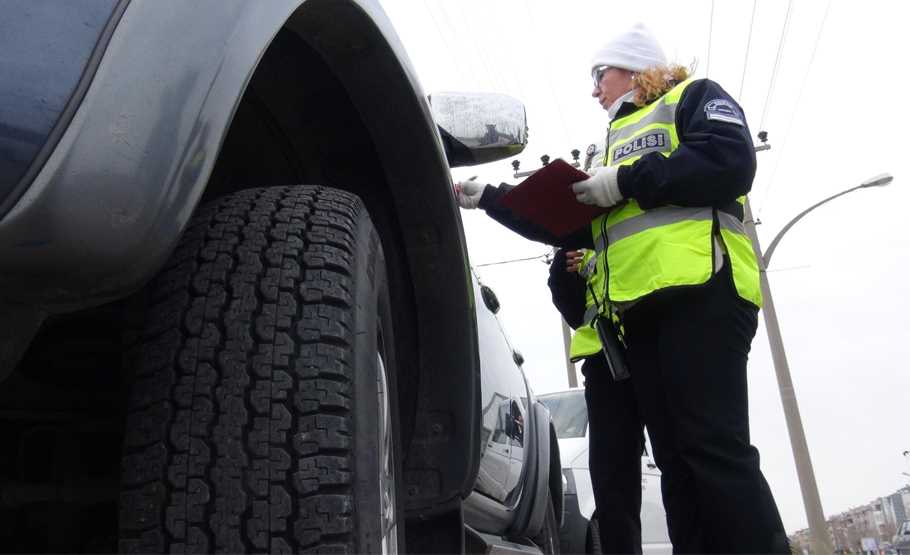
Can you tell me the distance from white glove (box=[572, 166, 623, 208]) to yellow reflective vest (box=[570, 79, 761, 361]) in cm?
8

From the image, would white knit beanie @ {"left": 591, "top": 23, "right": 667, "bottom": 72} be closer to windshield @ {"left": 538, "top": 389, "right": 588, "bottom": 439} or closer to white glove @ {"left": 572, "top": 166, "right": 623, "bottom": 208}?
white glove @ {"left": 572, "top": 166, "right": 623, "bottom": 208}

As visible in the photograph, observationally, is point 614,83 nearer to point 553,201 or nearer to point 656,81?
point 656,81

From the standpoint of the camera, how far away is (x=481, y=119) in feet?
6.75

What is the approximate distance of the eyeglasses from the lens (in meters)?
2.93

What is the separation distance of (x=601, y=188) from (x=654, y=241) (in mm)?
214

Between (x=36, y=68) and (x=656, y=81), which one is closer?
(x=36, y=68)

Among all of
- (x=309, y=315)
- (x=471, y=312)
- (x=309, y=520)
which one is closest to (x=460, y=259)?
(x=471, y=312)

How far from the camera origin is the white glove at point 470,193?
285 cm

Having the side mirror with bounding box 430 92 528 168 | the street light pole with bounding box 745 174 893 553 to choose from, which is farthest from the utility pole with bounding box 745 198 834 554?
the side mirror with bounding box 430 92 528 168

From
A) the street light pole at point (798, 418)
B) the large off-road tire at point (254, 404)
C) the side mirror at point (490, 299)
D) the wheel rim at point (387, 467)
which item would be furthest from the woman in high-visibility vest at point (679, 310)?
the street light pole at point (798, 418)

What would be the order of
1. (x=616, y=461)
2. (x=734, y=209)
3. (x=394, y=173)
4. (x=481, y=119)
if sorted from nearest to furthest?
(x=394, y=173)
(x=481, y=119)
(x=734, y=209)
(x=616, y=461)

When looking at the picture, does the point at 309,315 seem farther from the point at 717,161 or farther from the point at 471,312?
the point at 717,161

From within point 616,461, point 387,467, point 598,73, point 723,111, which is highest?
point 598,73

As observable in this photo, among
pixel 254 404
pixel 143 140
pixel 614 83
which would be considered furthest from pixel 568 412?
pixel 143 140
